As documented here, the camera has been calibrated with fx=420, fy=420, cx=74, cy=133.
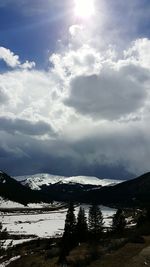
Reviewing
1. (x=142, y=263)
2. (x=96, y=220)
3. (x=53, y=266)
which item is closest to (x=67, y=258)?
(x=53, y=266)

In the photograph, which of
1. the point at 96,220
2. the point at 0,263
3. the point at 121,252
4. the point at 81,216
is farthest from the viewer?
the point at 96,220

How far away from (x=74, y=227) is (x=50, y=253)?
25.4 meters

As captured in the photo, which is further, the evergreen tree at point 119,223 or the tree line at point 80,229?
the evergreen tree at point 119,223

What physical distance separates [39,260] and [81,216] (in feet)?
94.4

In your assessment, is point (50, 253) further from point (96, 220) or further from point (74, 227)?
point (96, 220)

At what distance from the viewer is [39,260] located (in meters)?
60.4

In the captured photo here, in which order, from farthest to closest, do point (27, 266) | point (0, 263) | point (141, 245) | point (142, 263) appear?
point (0, 263)
point (27, 266)
point (141, 245)
point (142, 263)

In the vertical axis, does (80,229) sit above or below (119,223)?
below

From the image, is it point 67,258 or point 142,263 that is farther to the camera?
point 67,258

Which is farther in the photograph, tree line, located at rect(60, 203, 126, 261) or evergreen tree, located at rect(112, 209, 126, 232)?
evergreen tree, located at rect(112, 209, 126, 232)

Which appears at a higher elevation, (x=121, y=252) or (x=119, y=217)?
(x=119, y=217)

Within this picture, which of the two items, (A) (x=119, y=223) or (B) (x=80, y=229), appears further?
(A) (x=119, y=223)

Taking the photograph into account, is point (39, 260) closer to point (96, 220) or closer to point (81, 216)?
point (81, 216)

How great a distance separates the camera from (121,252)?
48.4 metres
